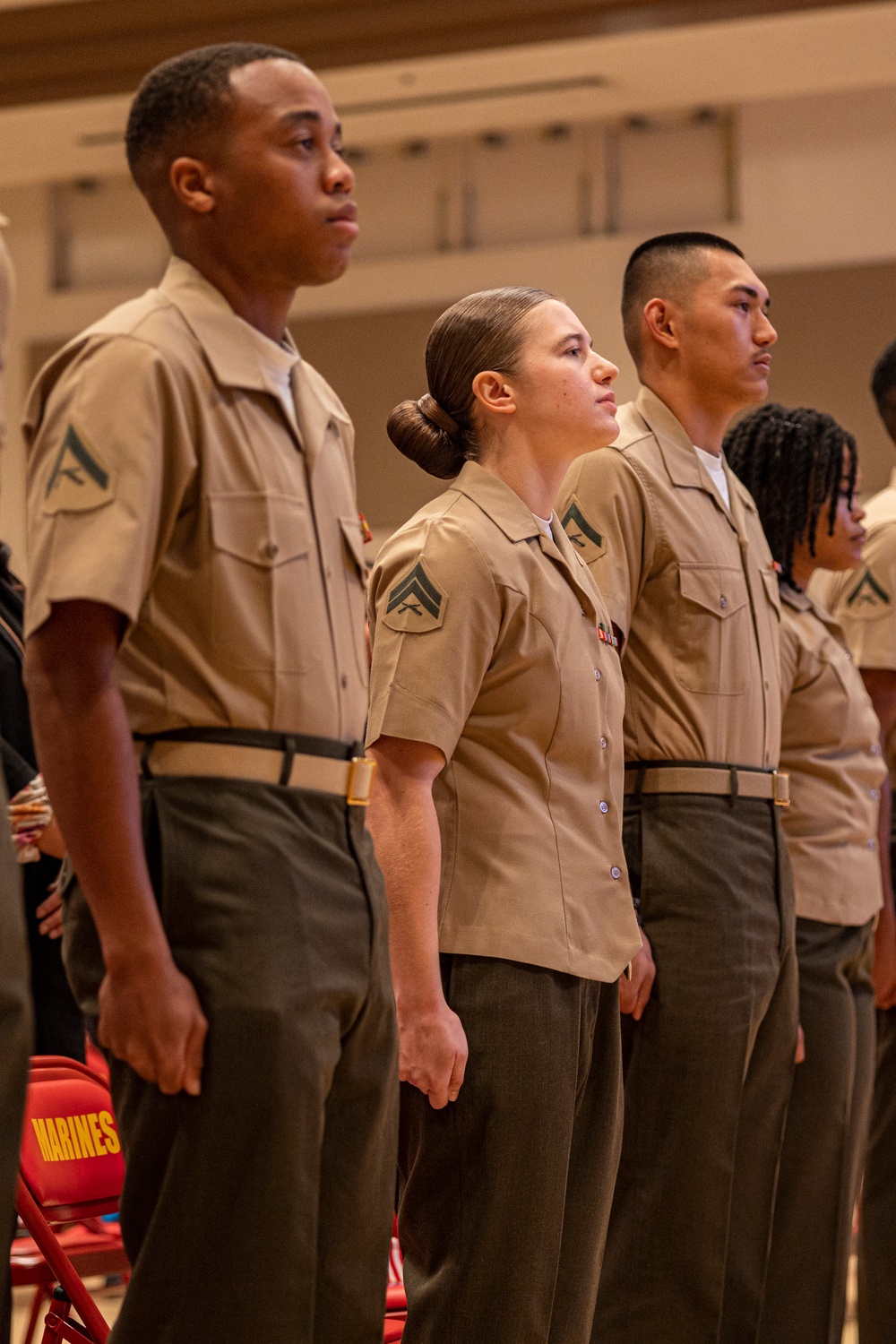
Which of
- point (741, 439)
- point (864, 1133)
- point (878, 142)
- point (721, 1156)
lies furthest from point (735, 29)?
point (721, 1156)

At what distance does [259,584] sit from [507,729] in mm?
603

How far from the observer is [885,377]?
4.15 m

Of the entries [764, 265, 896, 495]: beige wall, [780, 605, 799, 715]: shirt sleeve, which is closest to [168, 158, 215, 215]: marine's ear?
[780, 605, 799, 715]: shirt sleeve

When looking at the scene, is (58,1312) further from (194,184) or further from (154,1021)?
(194,184)

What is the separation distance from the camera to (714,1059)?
2.46m

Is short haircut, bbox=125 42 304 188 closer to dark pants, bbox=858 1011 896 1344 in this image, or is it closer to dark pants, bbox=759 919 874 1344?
dark pants, bbox=759 919 874 1344

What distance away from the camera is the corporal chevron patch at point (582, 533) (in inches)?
100

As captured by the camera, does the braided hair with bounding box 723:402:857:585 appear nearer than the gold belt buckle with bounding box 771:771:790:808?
No

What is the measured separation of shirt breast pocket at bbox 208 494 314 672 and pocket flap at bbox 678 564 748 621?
3.45 feet

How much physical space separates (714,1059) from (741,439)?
133cm

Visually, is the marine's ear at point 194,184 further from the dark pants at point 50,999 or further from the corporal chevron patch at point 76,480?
the dark pants at point 50,999

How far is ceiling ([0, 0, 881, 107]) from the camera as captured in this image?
5664mm

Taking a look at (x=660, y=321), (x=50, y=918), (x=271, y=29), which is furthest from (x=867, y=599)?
(x=271, y=29)

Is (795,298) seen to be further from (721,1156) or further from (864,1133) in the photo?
(721,1156)
